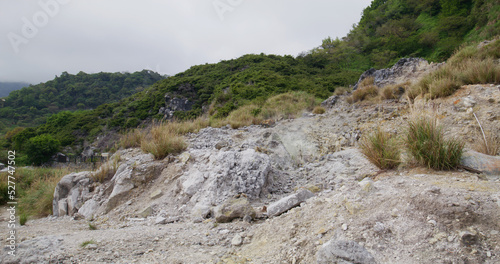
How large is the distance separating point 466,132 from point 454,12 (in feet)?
110

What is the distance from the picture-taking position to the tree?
888 inches

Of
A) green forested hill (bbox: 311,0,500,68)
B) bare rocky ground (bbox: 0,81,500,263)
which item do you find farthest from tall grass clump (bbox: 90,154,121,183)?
green forested hill (bbox: 311,0,500,68)

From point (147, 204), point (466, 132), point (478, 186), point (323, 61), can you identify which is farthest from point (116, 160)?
point (323, 61)

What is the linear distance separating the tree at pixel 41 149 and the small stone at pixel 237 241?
29053 mm

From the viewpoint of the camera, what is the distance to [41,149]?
22.8 meters

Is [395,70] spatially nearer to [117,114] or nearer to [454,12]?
[454,12]

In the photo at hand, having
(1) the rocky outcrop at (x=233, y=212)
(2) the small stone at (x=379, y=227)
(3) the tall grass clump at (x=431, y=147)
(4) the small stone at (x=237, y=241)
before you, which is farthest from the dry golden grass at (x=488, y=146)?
(4) the small stone at (x=237, y=241)

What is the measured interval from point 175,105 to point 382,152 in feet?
85.3

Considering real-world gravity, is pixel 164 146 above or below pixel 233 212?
above

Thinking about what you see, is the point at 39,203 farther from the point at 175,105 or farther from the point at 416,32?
the point at 416,32

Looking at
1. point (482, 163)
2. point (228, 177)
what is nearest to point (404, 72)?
point (482, 163)

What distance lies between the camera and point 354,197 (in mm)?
2252

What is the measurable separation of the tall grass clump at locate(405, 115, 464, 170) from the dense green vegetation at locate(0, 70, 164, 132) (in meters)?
52.7

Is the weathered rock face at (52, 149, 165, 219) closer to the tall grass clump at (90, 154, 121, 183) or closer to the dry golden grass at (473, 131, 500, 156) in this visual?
the tall grass clump at (90, 154, 121, 183)
